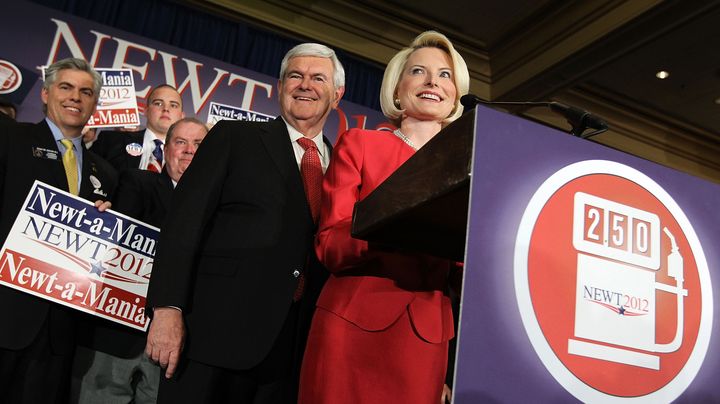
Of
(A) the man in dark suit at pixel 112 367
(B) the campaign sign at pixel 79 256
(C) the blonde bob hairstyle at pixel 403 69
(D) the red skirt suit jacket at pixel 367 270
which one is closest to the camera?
(D) the red skirt suit jacket at pixel 367 270

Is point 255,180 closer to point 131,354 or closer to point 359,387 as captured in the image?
point 359,387

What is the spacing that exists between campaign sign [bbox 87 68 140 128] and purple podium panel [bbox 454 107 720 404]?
3115 millimetres

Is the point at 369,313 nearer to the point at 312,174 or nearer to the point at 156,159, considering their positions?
the point at 312,174

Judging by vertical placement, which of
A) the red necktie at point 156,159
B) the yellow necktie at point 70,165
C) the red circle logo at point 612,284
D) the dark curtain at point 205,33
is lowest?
the red circle logo at point 612,284

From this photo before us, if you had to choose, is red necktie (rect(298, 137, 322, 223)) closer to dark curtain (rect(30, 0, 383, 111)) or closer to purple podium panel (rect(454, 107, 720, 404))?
purple podium panel (rect(454, 107, 720, 404))

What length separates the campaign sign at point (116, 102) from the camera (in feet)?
11.1

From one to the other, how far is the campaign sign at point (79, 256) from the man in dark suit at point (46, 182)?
0.33 feet

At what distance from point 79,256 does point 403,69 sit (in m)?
1.25

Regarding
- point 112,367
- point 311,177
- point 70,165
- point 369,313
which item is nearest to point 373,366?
point 369,313

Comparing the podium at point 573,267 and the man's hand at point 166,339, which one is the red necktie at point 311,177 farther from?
the podium at point 573,267

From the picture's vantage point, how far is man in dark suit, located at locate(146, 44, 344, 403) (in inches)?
54.8

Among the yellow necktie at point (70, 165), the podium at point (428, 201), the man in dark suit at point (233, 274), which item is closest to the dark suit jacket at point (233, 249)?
the man in dark suit at point (233, 274)

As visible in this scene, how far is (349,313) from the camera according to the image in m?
1.14

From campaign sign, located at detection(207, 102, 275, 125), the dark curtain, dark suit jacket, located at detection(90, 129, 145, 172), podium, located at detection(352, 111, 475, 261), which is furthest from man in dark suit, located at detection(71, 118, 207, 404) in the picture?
the dark curtain
